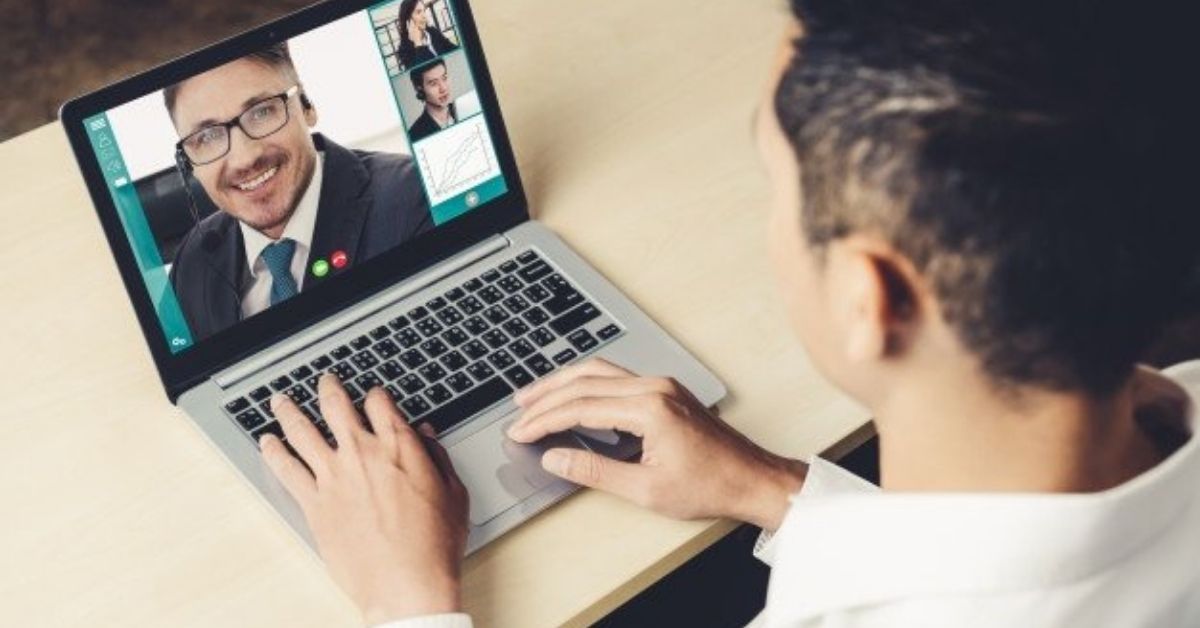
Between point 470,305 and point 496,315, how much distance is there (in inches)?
1.0

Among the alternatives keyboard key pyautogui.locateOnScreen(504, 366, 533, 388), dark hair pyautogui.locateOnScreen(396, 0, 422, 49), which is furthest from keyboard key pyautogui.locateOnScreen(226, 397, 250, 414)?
dark hair pyautogui.locateOnScreen(396, 0, 422, 49)

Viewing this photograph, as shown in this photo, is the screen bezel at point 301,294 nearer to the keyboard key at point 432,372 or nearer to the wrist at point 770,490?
the keyboard key at point 432,372

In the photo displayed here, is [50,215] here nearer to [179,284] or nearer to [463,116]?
[179,284]

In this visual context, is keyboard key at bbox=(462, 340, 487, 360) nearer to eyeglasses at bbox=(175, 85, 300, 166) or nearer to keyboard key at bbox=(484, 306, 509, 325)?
keyboard key at bbox=(484, 306, 509, 325)

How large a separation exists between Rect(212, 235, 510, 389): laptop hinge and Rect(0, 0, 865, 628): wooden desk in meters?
0.06

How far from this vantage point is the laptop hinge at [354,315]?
1238 mm

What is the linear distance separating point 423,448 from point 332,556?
110 mm

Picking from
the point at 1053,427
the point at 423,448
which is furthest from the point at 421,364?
the point at 1053,427

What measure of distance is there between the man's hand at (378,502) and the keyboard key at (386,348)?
A: 2.2 inches

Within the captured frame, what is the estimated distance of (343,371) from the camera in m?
1.23

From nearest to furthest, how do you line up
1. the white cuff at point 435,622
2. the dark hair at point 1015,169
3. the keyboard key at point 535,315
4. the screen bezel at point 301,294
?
the dark hair at point 1015,169, the white cuff at point 435,622, the screen bezel at point 301,294, the keyboard key at point 535,315

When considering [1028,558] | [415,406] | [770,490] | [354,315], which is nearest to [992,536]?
[1028,558]

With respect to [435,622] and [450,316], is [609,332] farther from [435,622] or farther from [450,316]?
[435,622]

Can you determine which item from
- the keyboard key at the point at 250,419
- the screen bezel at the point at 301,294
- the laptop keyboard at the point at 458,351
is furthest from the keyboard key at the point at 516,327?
the keyboard key at the point at 250,419
